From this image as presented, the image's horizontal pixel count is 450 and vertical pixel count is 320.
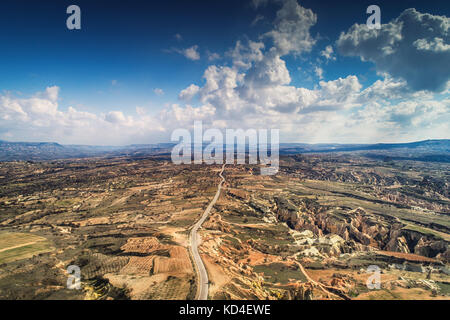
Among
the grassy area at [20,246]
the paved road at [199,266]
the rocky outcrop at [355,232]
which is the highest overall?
the paved road at [199,266]

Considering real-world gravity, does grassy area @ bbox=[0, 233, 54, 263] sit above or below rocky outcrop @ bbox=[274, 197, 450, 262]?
above

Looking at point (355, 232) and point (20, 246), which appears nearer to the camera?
point (20, 246)

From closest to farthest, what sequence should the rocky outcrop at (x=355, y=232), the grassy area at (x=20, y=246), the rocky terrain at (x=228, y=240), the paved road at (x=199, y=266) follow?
the paved road at (x=199, y=266) → the rocky terrain at (x=228, y=240) → the grassy area at (x=20, y=246) → the rocky outcrop at (x=355, y=232)

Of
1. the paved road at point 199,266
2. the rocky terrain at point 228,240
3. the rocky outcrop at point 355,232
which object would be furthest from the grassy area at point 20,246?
the rocky outcrop at point 355,232

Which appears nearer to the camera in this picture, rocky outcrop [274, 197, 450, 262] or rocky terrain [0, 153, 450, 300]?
rocky terrain [0, 153, 450, 300]

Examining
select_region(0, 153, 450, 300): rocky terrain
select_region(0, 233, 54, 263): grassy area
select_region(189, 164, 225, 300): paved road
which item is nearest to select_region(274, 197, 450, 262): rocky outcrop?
select_region(0, 153, 450, 300): rocky terrain

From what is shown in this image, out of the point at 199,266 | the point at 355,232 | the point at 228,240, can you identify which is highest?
the point at 199,266

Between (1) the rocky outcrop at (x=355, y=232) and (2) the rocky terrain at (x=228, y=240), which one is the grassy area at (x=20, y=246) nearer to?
(2) the rocky terrain at (x=228, y=240)

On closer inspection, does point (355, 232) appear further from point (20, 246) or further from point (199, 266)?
point (20, 246)

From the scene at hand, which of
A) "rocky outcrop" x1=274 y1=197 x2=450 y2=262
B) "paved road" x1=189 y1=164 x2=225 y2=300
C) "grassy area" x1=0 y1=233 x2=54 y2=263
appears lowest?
"rocky outcrop" x1=274 y1=197 x2=450 y2=262

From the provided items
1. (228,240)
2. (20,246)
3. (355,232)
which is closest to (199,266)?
(228,240)

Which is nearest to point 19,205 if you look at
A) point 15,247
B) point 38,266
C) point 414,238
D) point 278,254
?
point 15,247

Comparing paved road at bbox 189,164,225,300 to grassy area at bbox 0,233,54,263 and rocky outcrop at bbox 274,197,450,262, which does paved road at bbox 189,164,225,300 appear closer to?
rocky outcrop at bbox 274,197,450,262

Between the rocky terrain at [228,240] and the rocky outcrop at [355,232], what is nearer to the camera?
the rocky terrain at [228,240]
